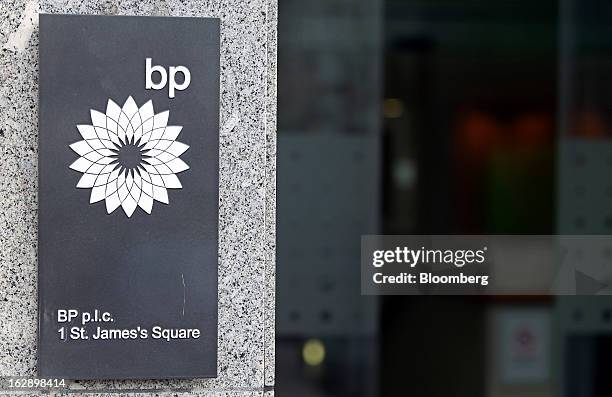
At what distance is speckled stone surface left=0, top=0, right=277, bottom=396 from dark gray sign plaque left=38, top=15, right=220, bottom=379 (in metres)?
0.09

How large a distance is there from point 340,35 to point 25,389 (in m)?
2.62

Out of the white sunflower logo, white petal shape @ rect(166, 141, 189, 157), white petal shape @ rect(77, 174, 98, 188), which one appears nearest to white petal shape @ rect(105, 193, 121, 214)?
the white sunflower logo

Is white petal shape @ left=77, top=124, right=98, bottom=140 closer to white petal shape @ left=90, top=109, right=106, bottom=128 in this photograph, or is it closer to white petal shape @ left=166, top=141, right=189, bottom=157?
white petal shape @ left=90, top=109, right=106, bottom=128

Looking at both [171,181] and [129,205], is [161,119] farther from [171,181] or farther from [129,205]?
[129,205]

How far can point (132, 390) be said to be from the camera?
545 cm

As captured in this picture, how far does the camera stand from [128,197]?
530 centimetres

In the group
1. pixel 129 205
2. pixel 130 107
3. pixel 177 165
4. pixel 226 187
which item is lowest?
pixel 129 205

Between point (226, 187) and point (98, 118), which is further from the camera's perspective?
point (226, 187)

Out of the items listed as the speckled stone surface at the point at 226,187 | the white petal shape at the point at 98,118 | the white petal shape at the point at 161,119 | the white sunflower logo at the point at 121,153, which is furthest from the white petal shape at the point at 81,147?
the white petal shape at the point at 161,119

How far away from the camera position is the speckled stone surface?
17.6ft

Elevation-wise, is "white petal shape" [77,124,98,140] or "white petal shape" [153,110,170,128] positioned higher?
"white petal shape" [153,110,170,128]

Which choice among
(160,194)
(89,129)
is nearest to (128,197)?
(160,194)

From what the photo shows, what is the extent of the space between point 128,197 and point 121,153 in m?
0.23

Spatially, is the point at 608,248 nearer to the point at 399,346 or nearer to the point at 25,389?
the point at 399,346
